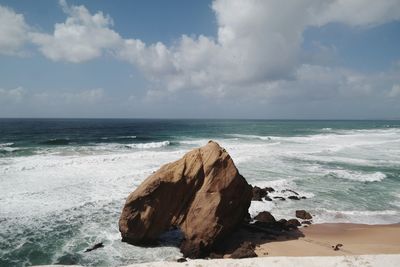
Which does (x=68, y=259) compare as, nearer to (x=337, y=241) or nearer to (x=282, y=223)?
(x=282, y=223)

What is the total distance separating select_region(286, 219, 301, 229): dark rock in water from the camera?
1463cm

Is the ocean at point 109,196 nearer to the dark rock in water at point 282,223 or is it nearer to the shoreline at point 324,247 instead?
the shoreline at point 324,247

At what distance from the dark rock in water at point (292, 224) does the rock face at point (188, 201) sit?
3085mm

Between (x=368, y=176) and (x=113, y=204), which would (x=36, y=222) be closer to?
(x=113, y=204)

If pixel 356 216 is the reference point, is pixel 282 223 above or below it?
above

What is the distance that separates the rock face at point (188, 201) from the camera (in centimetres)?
1209

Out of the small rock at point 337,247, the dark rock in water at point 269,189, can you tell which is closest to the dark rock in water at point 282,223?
the small rock at point 337,247

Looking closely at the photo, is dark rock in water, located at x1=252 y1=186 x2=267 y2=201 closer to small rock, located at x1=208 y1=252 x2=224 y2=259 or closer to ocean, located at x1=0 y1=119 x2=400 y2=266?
ocean, located at x1=0 y1=119 x2=400 y2=266

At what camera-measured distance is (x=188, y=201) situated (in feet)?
41.7

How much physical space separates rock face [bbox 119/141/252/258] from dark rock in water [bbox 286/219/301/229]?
309 cm

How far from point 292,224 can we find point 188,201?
5364 millimetres

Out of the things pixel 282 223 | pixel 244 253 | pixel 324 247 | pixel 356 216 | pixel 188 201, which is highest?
pixel 188 201

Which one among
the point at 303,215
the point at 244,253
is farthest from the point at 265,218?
the point at 244,253

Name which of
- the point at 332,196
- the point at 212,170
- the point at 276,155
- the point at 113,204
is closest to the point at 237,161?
the point at 276,155
